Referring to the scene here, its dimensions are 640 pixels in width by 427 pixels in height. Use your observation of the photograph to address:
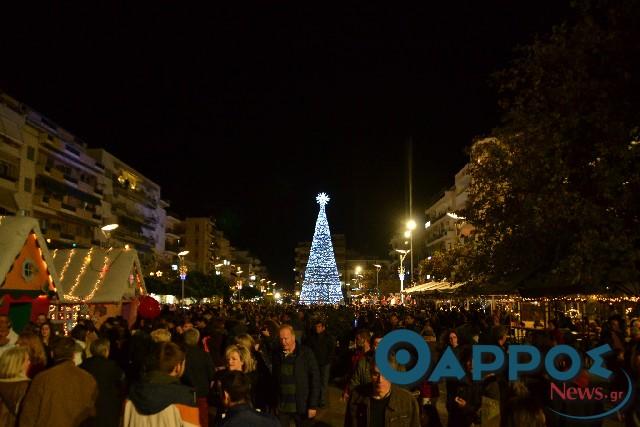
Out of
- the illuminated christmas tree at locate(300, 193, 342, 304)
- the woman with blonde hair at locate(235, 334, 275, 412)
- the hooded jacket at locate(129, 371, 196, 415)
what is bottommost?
the woman with blonde hair at locate(235, 334, 275, 412)

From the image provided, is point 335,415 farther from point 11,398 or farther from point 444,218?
point 444,218

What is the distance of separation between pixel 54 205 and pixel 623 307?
4567cm

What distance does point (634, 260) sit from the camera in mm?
13500

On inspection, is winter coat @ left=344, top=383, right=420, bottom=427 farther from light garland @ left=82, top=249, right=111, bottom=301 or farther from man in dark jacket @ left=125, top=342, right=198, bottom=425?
light garland @ left=82, top=249, right=111, bottom=301

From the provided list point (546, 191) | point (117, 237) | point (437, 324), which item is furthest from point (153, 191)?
point (546, 191)

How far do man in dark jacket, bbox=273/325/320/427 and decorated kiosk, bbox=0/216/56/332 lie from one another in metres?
10.9

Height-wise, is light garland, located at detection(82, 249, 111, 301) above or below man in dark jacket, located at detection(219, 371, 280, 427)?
above

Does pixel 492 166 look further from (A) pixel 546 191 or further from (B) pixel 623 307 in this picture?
(B) pixel 623 307

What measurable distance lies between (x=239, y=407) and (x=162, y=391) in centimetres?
99

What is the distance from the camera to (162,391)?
5059 mm

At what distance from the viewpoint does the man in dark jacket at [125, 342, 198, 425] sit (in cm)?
499

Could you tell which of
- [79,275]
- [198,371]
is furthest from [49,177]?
[198,371]

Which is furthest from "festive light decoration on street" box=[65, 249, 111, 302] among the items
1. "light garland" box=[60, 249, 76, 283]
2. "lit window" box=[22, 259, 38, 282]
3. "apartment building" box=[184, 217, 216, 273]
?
"apartment building" box=[184, 217, 216, 273]

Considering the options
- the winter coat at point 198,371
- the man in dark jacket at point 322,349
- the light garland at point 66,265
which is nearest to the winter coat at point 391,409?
the winter coat at point 198,371
